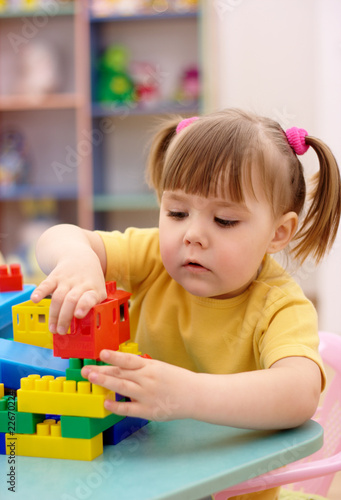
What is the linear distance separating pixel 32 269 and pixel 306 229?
2.90 meters

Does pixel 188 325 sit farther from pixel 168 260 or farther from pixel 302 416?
pixel 302 416

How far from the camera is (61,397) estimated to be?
2.02ft

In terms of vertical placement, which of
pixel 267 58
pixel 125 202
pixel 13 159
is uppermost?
pixel 267 58

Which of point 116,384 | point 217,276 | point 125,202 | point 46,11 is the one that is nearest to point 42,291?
point 116,384

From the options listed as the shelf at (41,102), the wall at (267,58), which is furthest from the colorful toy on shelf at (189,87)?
the shelf at (41,102)

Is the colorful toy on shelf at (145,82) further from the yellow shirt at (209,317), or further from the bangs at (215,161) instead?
the bangs at (215,161)

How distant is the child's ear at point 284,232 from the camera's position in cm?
92

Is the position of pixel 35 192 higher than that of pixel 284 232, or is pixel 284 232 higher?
pixel 284 232

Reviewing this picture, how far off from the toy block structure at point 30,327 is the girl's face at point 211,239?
0.59 feet

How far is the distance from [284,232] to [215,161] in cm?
19

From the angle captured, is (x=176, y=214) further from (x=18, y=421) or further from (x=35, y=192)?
(x=35, y=192)

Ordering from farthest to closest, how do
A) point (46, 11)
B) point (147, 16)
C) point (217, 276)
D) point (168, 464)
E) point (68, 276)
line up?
point (46, 11) → point (147, 16) → point (217, 276) → point (68, 276) → point (168, 464)

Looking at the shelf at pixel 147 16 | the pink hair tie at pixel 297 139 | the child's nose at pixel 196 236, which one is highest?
the shelf at pixel 147 16

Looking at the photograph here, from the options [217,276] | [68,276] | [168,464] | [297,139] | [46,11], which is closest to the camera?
[168,464]
